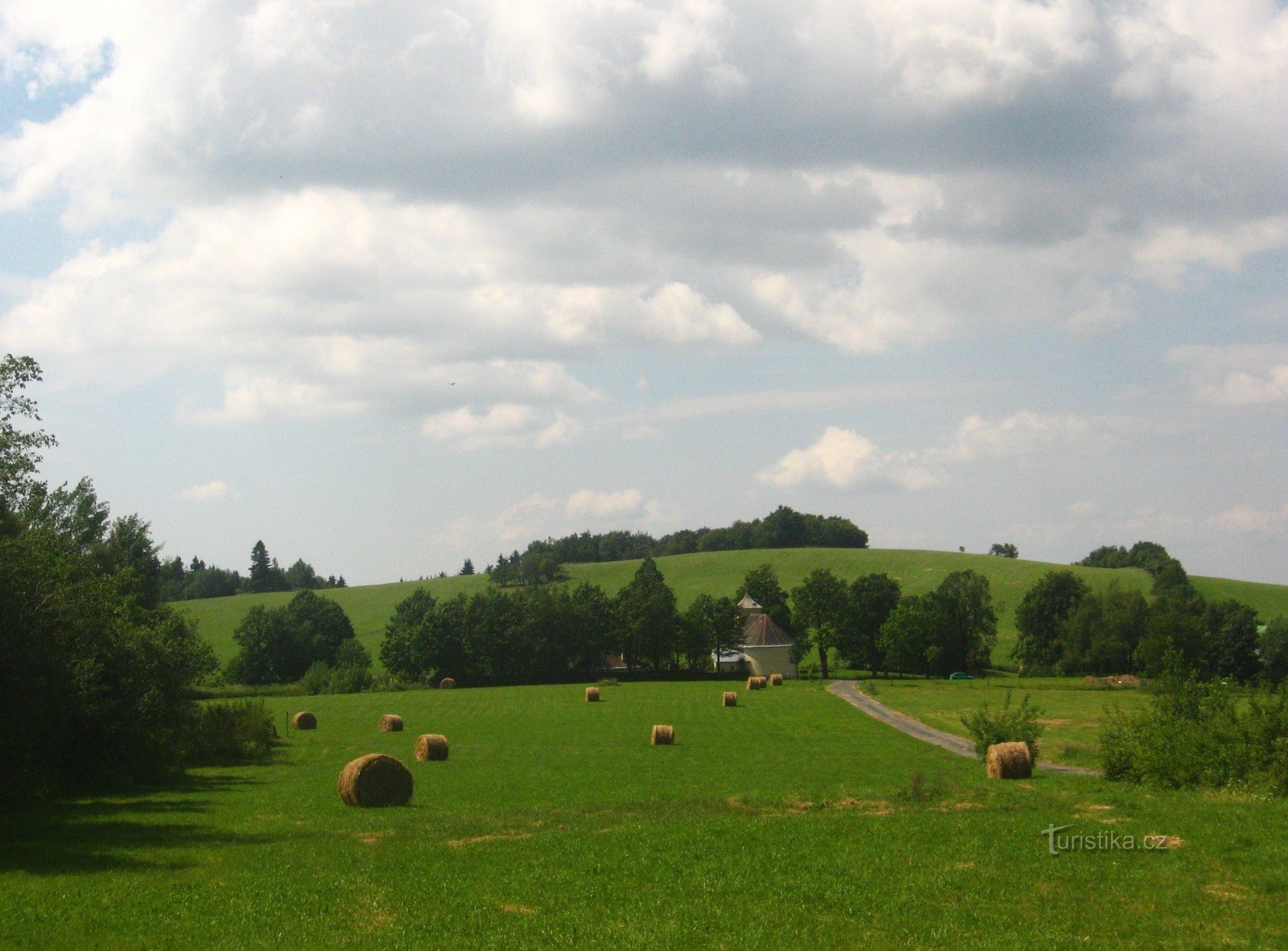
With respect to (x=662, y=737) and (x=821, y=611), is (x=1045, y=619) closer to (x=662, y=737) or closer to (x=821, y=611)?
(x=821, y=611)

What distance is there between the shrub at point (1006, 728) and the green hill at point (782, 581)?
88.9 m

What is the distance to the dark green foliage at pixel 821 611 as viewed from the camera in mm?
112188

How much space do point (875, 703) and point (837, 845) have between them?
53.4 m

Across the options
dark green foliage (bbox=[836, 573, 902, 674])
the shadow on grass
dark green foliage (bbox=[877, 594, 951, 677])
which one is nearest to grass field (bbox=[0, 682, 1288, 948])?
the shadow on grass

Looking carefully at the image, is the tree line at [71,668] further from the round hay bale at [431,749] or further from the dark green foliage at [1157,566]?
the dark green foliage at [1157,566]

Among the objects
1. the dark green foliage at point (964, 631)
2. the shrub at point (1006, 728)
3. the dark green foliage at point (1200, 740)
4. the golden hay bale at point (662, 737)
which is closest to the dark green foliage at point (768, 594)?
the dark green foliage at point (964, 631)

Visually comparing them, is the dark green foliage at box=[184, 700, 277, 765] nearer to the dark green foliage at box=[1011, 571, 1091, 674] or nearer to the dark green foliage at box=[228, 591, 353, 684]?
the dark green foliage at box=[228, 591, 353, 684]

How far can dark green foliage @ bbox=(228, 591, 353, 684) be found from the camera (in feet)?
339

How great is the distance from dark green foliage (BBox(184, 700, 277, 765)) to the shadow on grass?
28.1 ft

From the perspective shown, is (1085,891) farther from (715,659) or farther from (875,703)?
(715,659)

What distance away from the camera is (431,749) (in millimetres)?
36375

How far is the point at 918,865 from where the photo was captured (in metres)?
15.3

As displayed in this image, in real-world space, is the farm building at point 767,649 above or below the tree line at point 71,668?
below

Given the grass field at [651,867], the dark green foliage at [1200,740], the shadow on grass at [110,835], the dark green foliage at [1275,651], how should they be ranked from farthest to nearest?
1. the dark green foliage at [1275,651]
2. the dark green foliage at [1200,740]
3. the shadow on grass at [110,835]
4. the grass field at [651,867]
